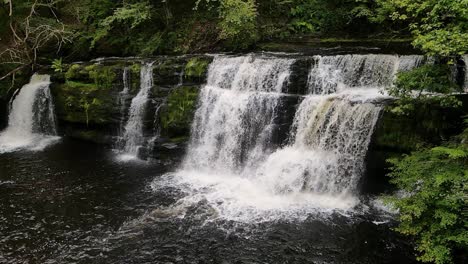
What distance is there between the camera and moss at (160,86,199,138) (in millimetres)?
12880

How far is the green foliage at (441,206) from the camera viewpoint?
6078mm

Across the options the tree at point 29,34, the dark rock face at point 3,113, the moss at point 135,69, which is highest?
the tree at point 29,34

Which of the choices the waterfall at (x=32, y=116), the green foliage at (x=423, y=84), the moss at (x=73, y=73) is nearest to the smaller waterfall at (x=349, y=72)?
the green foliage at (x=423, y=84)

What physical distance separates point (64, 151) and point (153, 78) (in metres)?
4.26

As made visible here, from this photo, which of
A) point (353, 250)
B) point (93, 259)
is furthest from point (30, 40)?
point (353, 250)

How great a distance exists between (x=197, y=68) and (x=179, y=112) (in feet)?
5.74

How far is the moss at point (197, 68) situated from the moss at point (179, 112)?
553 millimetres

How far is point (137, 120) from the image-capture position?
13.7 meters

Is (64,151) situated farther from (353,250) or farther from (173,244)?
(353,250)

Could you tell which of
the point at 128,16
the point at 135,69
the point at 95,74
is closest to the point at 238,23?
the point at 135,69

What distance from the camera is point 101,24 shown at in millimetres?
17250

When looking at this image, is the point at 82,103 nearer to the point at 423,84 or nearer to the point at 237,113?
the point at 237,113

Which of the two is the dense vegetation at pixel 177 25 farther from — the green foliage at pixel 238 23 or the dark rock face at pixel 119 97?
the dark rock face at pixel 119 97

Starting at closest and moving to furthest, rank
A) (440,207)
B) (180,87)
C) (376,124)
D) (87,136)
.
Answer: (440,207) → (376,124) → (180,87) → (87,136)
